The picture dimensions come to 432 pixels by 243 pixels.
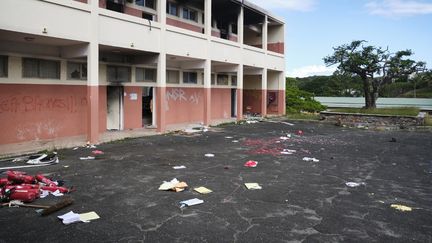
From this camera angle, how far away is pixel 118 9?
51.6 ft

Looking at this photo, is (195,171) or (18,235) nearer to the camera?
(18,235)

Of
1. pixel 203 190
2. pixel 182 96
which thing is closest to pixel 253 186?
pixel 203 190

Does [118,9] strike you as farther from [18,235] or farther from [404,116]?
[404,116]

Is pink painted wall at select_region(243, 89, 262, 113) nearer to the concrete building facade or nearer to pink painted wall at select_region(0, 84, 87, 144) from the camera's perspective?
the concrete building facade

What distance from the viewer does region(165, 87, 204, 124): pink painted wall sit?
19.4 metres

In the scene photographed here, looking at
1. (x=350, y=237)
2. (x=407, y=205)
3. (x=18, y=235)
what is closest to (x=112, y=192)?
(x=18, y=235)

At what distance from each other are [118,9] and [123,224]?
12488mm

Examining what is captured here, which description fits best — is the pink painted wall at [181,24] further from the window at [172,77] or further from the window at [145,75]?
the window at [145,75]

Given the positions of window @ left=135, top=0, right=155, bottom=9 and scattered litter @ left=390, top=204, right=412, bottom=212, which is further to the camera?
window @ left=135, top=0, right=155, bottom=9

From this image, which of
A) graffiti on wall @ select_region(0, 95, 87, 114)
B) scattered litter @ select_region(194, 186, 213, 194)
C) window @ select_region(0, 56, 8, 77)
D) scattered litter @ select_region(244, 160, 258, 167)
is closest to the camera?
scattered litter @ select_region(194, 186, 213, 194)

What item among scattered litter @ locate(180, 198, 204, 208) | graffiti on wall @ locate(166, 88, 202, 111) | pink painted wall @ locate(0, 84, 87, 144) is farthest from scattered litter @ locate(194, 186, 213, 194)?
graffiti on wall @ locate(166, 88, 202, 111)

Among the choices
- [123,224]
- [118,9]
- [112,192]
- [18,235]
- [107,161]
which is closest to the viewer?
[18,235]

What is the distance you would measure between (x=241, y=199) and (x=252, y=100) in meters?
21.5

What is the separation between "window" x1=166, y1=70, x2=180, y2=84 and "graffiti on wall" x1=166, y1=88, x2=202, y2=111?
429 mm
